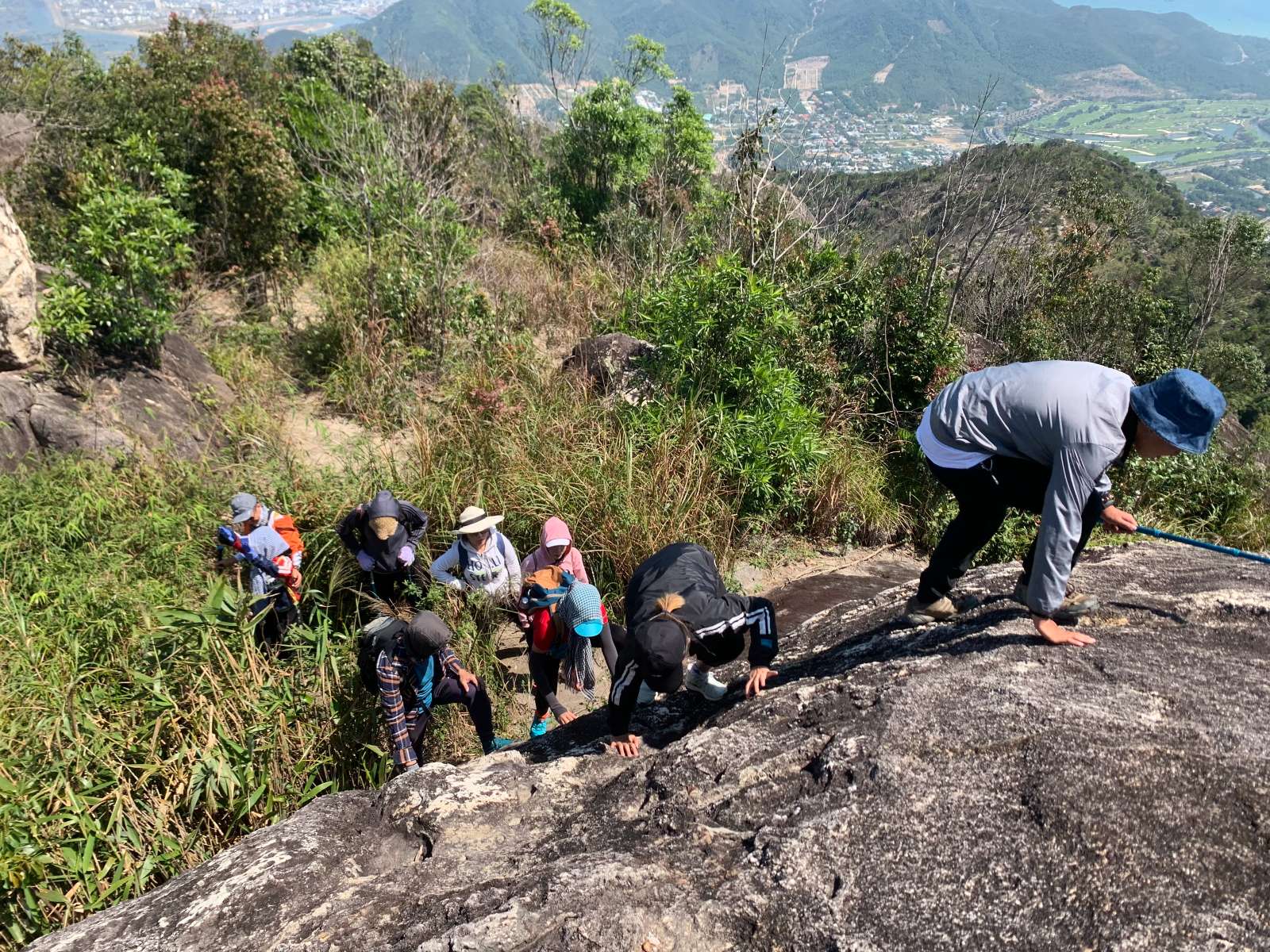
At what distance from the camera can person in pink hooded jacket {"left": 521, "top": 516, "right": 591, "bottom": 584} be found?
4.11 m

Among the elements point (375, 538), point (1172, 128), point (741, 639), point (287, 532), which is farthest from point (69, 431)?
point (1172, 128)

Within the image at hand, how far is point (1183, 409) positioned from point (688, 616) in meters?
1.78

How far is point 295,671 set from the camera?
148 inches

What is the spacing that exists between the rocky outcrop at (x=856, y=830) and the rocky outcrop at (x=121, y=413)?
507 cm

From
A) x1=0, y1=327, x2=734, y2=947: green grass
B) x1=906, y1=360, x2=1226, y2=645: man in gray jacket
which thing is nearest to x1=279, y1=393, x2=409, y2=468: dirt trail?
x1=0, y1=327, x2=734, y2=947: green grass

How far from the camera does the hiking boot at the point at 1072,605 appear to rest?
110 inches

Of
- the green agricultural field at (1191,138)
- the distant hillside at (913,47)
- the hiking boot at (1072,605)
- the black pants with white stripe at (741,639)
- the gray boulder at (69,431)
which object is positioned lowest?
the black pants with white stripe at (741,639)

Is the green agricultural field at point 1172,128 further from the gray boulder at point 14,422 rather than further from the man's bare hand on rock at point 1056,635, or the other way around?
the gray boulder at point 14,422

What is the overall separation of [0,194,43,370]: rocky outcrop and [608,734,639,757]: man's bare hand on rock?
6.49 meters

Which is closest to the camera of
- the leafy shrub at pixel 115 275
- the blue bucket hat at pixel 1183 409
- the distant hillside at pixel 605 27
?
the blue bucket hat at pixel 1183 409

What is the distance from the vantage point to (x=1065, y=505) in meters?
2.40

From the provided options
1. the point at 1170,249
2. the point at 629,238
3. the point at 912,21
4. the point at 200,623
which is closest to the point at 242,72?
the point at 629,238

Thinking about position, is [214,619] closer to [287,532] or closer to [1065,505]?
[287,532]

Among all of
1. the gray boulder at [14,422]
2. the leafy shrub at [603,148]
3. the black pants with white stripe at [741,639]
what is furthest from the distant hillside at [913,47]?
the black pants with white stripe at [741,639]
